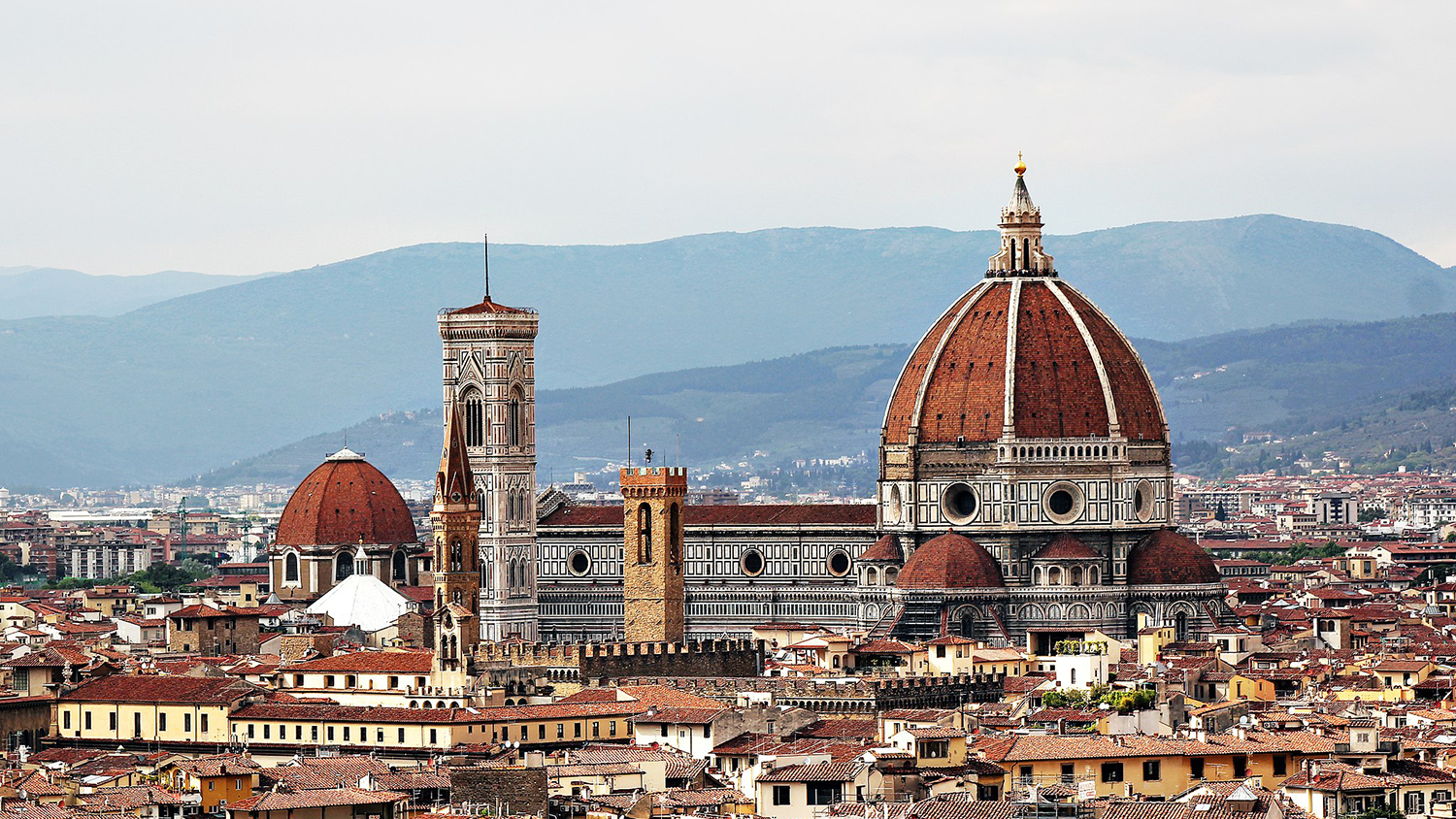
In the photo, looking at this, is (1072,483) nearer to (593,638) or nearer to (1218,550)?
(593,638)

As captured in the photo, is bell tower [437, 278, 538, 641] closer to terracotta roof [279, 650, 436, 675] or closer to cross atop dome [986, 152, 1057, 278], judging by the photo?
cross atop dome [986, 152, 1057, 278]

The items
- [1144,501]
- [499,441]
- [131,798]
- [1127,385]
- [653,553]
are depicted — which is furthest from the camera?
[499,441]

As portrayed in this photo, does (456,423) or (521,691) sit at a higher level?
(456,423)

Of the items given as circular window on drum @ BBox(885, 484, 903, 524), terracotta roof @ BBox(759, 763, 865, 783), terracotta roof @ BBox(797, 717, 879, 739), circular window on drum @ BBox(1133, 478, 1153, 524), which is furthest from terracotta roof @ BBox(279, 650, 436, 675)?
Answer: circular window on drum @ BBox(1133, 478, 1153, 524)

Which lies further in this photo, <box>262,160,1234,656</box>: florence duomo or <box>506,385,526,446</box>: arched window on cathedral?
<box>506,385,526,446</box>: arched window on cathedral

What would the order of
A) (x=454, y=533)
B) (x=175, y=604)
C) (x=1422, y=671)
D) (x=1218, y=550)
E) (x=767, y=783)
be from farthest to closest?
(x=1218, y=550)
(x=175, y=604)
(x=454, y=533)
(x=1422, y=671)
(x=767, y=783)

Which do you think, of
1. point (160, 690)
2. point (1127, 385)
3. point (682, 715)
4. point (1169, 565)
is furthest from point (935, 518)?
point (682, 715)

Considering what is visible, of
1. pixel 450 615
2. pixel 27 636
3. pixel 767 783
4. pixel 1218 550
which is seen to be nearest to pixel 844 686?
pixel 450 615

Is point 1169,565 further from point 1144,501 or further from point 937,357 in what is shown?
point 937,357
